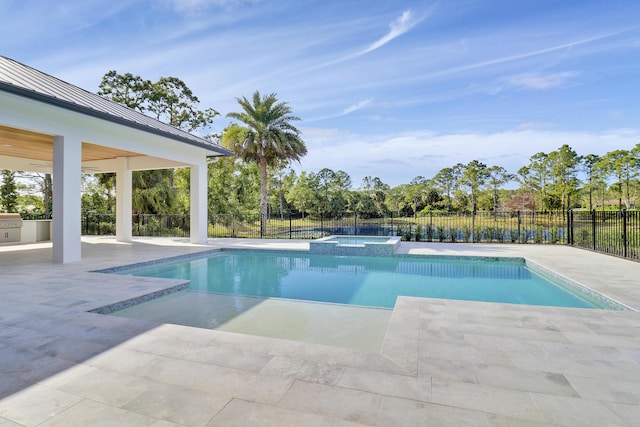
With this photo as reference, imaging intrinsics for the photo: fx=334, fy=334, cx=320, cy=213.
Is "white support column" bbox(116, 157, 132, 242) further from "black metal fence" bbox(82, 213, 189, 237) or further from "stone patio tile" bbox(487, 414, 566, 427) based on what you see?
"stone patio tile" bbox(487, 414, 566, 427)

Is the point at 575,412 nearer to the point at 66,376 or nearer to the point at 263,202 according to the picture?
the point at 66,376

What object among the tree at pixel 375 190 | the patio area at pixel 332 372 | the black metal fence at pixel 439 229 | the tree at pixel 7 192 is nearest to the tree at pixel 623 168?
the black metal fence at pixel 439 229

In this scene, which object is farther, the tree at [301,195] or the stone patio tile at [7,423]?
the tree at [301,195]

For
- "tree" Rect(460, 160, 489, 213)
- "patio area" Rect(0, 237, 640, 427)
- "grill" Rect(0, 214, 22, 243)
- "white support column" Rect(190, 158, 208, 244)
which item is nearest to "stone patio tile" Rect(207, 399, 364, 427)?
"patio area" Rect(0, 237, 640, 427)

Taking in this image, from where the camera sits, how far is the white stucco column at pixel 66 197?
784cm

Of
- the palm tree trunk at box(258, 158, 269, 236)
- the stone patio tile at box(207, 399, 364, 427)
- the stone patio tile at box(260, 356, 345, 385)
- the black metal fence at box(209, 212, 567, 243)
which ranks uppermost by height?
the palm tree trunk at box(258, 158, 269, 236)

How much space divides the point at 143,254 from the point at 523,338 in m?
9.57

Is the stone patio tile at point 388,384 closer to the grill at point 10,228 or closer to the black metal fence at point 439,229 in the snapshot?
the black metal fence at point 439,229

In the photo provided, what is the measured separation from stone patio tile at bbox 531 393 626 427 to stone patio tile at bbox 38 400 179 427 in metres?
2.26

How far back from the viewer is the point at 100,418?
2.01m

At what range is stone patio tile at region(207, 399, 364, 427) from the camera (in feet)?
6.33

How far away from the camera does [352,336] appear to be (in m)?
3.96

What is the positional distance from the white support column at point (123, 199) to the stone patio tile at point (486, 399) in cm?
1376

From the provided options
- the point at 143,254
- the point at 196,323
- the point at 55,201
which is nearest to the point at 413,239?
the point at 143,254
